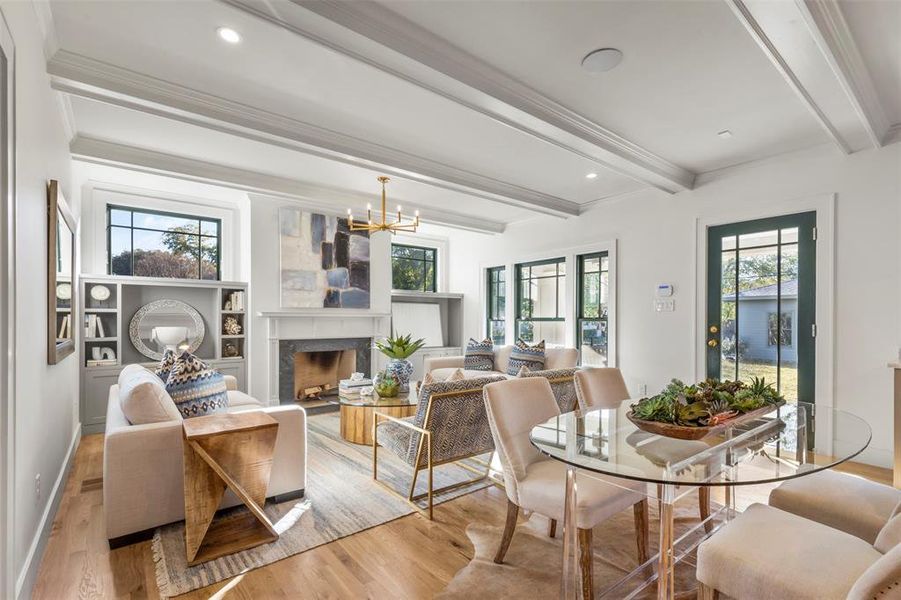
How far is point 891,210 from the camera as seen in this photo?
338 cm

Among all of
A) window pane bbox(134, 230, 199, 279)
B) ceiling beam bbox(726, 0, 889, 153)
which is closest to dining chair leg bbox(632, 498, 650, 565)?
ceiling beam bbox(726, 0, 889, 153)

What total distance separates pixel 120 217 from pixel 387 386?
368 cm

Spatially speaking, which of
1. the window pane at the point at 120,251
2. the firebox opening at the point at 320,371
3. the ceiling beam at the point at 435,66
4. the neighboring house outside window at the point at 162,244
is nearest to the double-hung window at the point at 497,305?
the firebox opening at the point at 320,371

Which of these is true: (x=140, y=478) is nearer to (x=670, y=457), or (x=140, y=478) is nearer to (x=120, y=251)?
(x=670, y=457)

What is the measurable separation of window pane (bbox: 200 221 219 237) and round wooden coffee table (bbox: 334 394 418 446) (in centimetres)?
299

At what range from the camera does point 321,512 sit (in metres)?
2.70

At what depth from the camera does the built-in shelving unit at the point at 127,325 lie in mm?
4469

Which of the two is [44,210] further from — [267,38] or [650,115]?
[650,115]

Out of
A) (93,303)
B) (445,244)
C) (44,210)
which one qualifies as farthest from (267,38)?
(445,244)

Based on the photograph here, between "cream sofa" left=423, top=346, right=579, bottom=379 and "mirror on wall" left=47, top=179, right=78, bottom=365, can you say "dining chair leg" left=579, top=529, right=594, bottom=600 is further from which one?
"cream sofa" left=423, top=346, right=579, bottom=379

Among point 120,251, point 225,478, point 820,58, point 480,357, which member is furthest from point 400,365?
point 820,58

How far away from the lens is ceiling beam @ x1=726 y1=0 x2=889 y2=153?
1.97 metres

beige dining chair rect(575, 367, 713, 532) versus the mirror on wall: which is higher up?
the mirror on wall

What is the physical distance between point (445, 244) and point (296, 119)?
4.77 m
